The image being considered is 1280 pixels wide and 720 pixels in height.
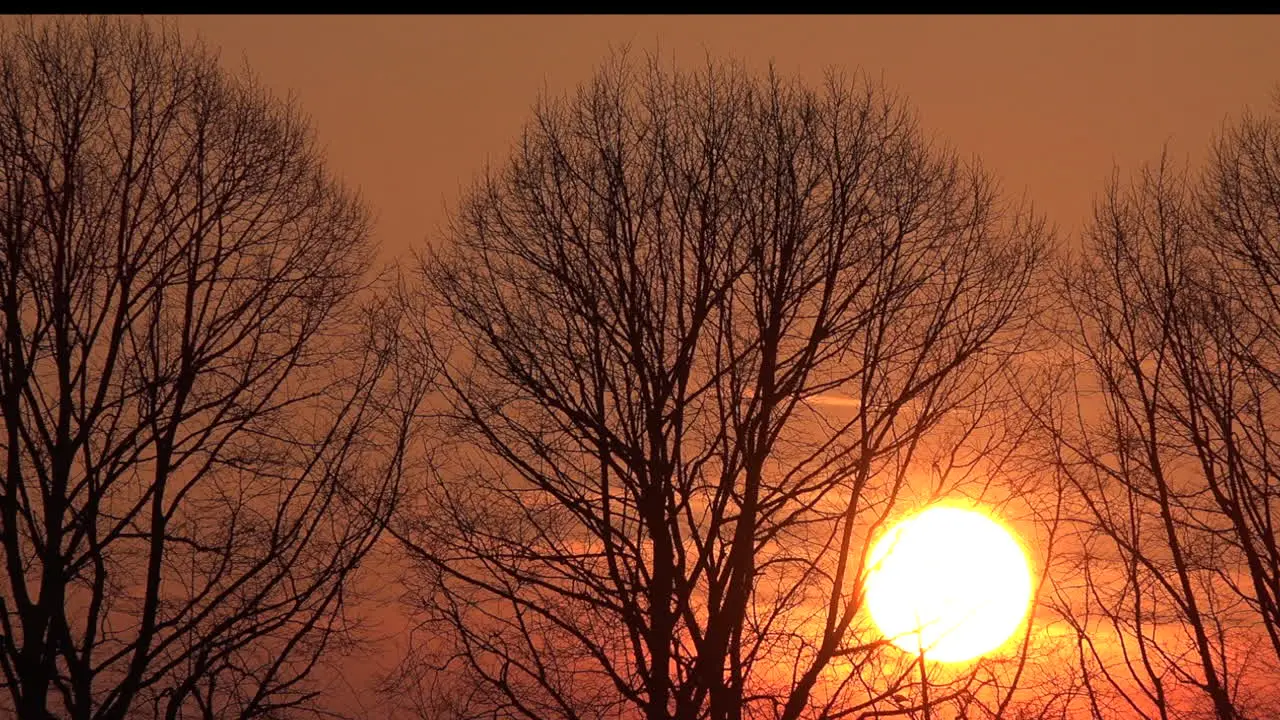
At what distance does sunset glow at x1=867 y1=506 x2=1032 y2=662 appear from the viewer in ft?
44.9

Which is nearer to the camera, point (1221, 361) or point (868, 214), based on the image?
point (868, 214)

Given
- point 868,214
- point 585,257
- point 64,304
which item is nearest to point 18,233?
point 64,304

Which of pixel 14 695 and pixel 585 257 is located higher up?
pixel 585 257

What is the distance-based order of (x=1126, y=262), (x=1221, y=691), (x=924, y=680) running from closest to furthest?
(x=924, y=680) < (x=1221, y=691) < (x=1126, y=262)

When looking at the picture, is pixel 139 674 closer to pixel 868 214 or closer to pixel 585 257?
pixel 585 257

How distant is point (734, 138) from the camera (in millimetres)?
13859

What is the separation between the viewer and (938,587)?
14.0 meters

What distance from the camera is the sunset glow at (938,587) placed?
13672 mm

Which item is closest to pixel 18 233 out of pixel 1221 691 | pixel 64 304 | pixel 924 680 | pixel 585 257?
pixel 64 304

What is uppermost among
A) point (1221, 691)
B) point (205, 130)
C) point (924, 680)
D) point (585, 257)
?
point (205, 130)

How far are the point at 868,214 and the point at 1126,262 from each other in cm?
457

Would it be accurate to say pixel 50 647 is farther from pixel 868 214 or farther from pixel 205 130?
pixel 868 214

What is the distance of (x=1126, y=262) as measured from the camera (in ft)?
54.0

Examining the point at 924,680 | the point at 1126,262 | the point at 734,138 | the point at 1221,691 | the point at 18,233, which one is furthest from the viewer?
the point at 1126,262
